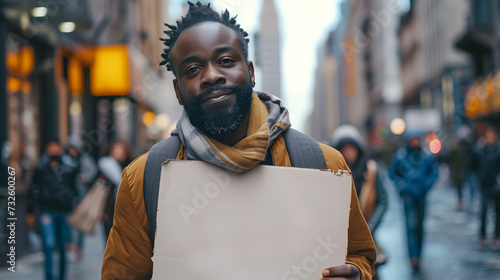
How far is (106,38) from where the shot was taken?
20.4 m

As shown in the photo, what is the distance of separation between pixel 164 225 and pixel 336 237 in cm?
56

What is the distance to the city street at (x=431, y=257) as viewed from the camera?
27.6 ft

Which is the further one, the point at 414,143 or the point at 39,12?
the point at 39,12

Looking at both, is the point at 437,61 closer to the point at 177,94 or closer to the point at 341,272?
the point at 177,94

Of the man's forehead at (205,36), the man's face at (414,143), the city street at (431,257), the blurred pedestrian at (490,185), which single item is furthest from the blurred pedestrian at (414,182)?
the man's forehead at (205,36)

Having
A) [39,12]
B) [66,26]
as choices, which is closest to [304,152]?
[39,12]

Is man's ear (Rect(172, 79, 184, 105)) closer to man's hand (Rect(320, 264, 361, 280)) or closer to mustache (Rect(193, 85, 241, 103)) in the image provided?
mustache (Rect(193, 85, 241, 103))

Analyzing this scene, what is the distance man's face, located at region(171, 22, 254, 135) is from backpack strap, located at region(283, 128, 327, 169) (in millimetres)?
190

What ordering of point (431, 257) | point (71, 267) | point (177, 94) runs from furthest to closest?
point (431, 257)
point (71, 267)
point (177, 94)

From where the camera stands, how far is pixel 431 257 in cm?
972

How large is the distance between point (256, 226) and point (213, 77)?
0.51 meters

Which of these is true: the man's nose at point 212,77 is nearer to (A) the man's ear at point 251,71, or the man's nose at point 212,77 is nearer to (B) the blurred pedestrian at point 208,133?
(B) the blurred pedestrian at point 208,133

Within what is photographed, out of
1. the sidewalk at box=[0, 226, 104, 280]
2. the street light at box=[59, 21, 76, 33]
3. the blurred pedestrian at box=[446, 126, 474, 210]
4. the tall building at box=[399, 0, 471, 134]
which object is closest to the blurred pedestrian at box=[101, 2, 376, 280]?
the sidewalk at box=[0, 226, 104, 280]

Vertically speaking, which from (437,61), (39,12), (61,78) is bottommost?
(61,78)
